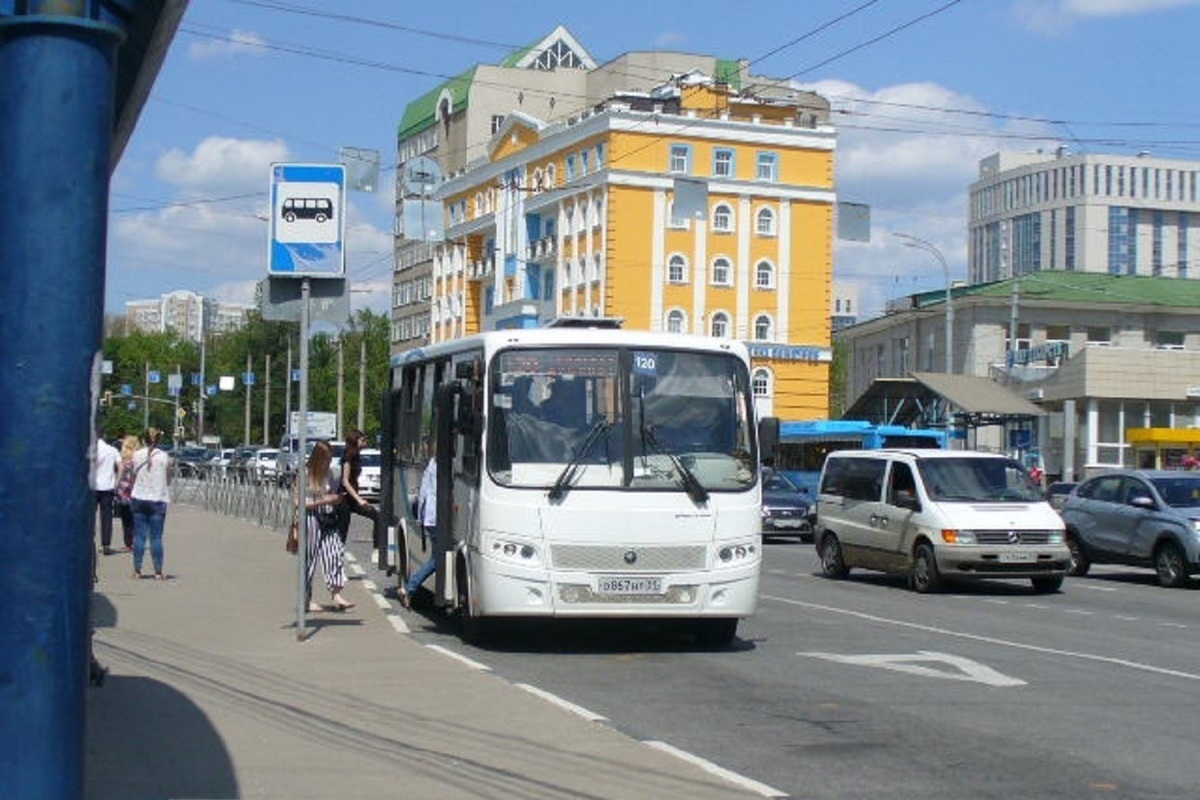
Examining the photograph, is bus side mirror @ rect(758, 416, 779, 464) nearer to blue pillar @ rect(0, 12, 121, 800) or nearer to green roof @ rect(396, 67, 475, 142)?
blue pillar @ rect(0, 12, 121, 800)

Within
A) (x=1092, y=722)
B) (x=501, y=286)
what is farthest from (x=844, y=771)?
(x=501, y=286)

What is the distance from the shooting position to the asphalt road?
912cm

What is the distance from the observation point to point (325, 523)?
1797 centimetres

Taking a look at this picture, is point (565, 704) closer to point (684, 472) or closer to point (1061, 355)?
point (684, 472)

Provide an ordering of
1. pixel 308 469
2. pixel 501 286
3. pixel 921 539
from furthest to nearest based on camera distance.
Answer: pixel 501 286
pixel 921 539
pixel 308 469

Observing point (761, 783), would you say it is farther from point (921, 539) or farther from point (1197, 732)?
point (921, 539)

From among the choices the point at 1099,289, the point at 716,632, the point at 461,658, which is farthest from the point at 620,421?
the point at 1099,289

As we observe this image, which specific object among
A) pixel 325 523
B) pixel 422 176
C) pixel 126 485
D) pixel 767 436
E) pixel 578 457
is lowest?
pixel 325 523

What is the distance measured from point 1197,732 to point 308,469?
9.68 m

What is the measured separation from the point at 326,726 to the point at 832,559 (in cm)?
1678

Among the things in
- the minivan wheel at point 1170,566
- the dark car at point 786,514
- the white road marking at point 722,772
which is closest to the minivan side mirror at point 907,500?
the minivan wheel at point 1170,566

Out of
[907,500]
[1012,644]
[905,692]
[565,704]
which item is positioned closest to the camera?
[565,704]

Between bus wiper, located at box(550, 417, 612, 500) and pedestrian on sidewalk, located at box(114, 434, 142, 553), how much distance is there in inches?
462

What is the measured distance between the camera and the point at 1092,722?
10.9 meters
